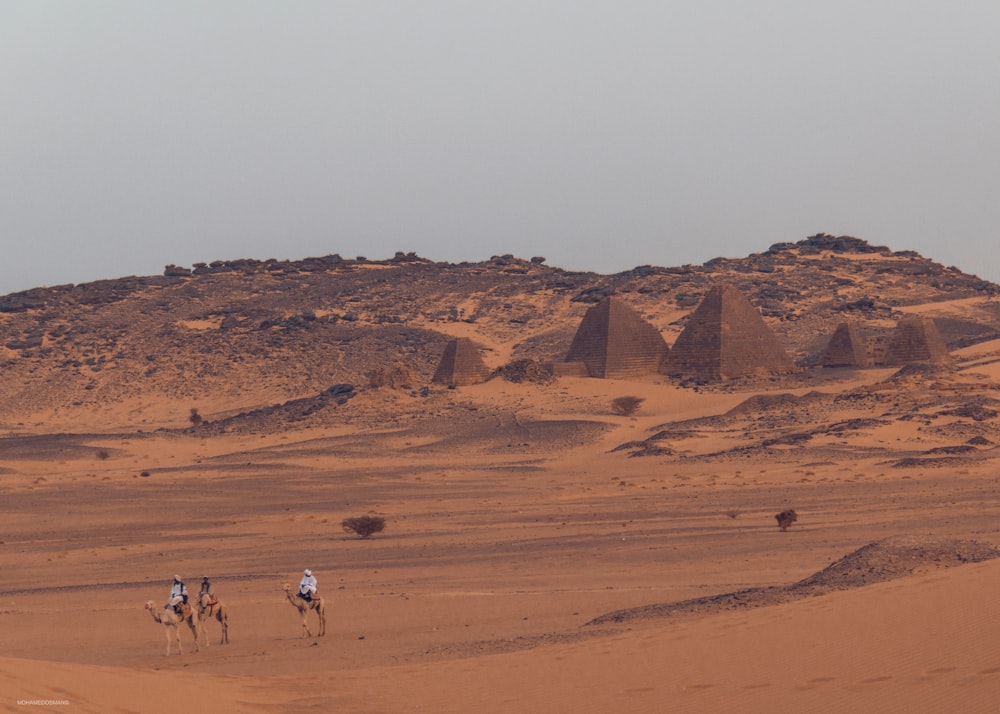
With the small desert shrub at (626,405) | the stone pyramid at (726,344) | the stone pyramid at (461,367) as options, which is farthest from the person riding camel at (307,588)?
the stone pyramid at (726,344)

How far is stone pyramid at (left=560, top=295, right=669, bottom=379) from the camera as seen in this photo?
47562 millimetres

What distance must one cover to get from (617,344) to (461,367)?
5599mm

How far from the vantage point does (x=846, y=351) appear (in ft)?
160

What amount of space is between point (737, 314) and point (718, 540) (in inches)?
1092

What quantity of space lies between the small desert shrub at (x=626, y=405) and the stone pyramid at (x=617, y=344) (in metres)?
2.80

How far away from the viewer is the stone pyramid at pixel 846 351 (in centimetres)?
4844

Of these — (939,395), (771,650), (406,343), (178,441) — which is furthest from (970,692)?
(406,343)

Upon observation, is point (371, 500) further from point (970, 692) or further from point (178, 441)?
point (970, 692)

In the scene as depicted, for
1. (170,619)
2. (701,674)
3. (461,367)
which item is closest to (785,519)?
(170,619)

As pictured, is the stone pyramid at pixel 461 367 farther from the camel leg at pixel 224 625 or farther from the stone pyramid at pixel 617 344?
the camel leg at pixel 224 625

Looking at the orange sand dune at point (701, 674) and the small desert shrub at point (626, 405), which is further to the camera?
the small desert shrub at point (626, 405)

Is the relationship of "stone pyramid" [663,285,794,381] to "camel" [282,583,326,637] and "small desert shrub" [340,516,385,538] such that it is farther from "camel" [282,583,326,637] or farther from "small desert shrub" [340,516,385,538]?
"camel" [282,583,326,637]

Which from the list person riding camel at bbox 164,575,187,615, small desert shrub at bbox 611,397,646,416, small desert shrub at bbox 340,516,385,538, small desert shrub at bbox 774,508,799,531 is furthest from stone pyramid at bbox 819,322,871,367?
person riding camel at bbox 164,575,187,615

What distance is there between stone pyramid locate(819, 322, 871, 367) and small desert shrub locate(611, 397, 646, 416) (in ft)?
27.3
